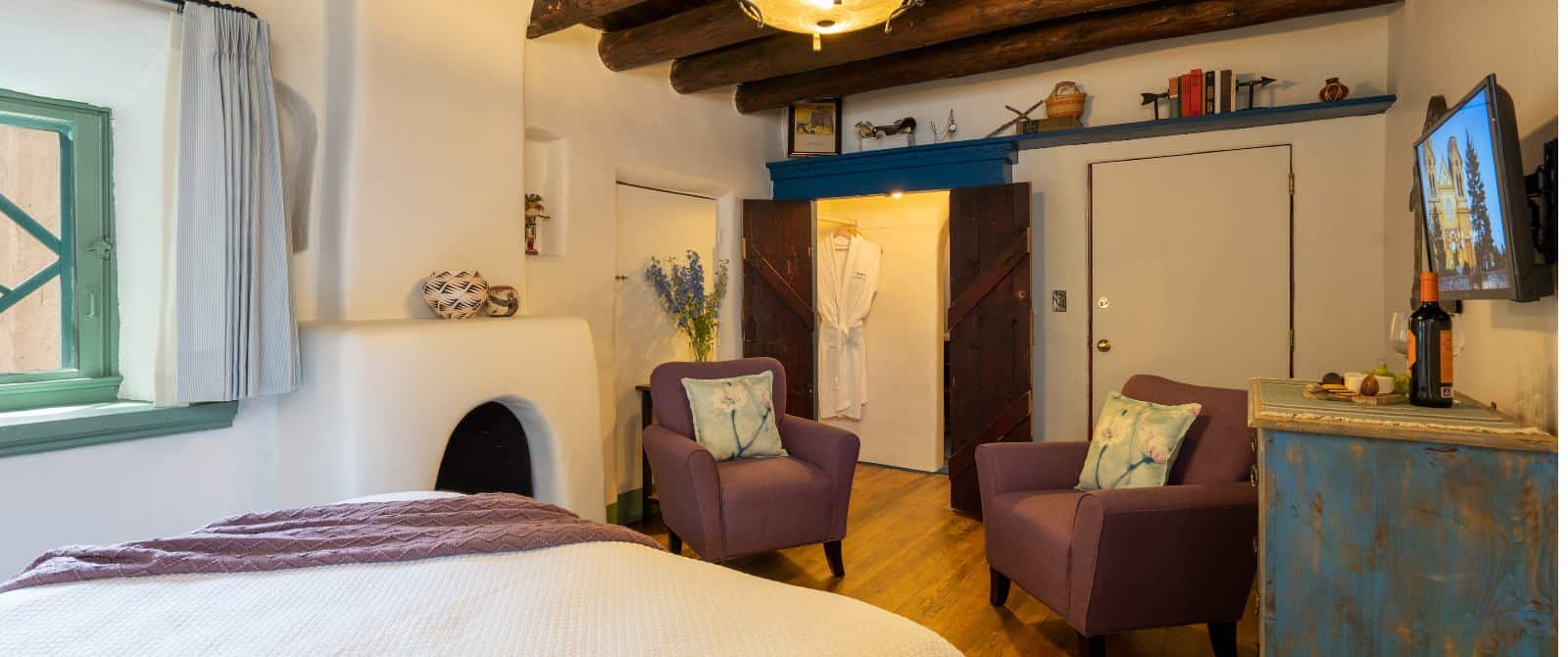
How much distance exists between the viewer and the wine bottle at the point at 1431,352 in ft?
5.80

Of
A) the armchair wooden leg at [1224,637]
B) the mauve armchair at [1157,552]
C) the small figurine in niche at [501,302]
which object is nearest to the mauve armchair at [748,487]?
the small figurine in niche at [501,302]

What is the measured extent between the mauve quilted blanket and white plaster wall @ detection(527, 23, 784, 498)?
1.89 meters

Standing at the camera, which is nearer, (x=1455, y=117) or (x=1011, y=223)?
(x=1455, y=117)

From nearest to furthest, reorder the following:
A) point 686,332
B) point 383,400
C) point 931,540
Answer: point 383,400
point 931,540
point 686,332

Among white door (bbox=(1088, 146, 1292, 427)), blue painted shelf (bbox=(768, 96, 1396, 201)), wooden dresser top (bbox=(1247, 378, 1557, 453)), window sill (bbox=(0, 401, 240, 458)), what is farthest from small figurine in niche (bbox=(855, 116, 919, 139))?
window sill (bbox=(0, 401, 240, 458))

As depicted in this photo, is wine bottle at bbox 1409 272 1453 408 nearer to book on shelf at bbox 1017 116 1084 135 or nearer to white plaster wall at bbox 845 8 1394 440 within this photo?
white plaster wall at bbox 845 8 1394 440

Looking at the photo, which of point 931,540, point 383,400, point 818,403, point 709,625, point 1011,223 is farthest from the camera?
point 818,403

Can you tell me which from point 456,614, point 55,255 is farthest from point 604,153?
point 456,614

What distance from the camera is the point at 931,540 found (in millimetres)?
3604

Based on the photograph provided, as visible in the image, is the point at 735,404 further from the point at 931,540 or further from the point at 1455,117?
the point at 1455,117

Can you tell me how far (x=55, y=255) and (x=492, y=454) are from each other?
1472mm

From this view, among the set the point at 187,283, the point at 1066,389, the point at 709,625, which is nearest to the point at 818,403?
the point at 1066,389

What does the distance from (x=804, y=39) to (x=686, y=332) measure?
1.59m

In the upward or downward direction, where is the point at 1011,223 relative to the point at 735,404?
upward
